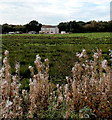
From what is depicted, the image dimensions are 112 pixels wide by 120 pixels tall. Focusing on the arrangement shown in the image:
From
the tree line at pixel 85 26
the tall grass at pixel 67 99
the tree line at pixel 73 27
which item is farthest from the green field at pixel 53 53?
the tree line at pixel 85 26

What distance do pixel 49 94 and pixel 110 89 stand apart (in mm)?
1042

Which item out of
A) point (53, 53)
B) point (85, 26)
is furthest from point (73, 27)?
point (53, 53)

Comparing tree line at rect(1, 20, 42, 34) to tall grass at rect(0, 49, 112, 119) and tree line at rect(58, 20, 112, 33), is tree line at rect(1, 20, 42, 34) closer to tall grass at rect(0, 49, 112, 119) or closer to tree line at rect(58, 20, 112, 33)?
tree line at rect(58, 20, 112, 33)

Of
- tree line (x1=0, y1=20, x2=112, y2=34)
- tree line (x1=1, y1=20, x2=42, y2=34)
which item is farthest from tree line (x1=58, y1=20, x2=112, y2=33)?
tree line (x1=1, y1=20, x2=42, y2=34)

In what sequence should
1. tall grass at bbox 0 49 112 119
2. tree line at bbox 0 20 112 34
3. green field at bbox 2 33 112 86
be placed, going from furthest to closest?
tree line at bbox 0 20 112 34 < green field at bbox 2 33 112 86 < tall grass at bbox 0 49 112 119

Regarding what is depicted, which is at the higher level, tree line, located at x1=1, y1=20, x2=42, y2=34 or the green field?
tree line, located at x1=1, y1=20, x2=42, y2=34

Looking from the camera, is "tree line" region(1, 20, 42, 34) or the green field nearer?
the green field

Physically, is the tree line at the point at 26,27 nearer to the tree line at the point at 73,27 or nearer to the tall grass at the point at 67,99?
the tree line at the point at 73,27

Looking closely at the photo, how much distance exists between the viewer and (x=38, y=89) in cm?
407

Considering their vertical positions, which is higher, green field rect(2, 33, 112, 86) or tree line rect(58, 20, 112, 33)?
tree line rect(58, 20, 112, 33)

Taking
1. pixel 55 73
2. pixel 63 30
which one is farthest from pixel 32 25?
pixel 55 73

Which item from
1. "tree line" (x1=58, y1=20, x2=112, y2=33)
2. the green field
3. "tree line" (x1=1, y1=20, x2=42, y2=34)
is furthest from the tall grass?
"tree line" (x1=1, y1=20, x2=42, y2=34)

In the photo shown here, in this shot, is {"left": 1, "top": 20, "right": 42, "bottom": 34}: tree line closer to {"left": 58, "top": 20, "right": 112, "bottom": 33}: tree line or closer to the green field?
{"left": 58, "top": 20, "right": 112, "bottom": 33}: tree line

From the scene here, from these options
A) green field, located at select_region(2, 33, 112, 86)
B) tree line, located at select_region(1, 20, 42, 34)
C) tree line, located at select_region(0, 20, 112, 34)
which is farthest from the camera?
tree line, located at select_region(1, 20, 42, 34)
